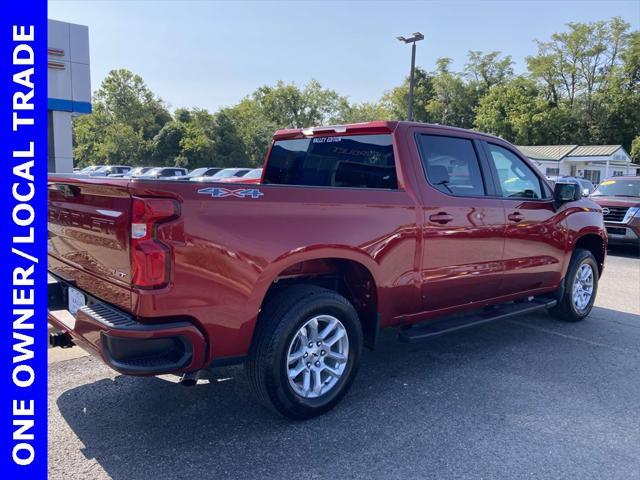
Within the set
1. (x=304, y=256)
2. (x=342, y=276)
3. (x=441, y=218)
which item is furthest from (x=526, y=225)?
(x=304, y=256)

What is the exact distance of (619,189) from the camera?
1257 cm

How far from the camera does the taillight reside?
8.94 ft

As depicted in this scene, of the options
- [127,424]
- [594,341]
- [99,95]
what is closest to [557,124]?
[99,95]

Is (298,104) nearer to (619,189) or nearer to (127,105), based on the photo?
(127,105)

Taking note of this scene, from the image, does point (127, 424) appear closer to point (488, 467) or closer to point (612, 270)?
point (488, 467)

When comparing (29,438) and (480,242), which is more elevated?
(480,242)

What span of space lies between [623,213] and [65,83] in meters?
15.1

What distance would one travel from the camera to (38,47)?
Answer: 6.72 ft

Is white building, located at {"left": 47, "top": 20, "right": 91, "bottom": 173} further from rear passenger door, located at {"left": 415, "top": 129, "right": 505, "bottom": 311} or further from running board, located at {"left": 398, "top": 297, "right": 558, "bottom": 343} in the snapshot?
running board, located at {"left": 398, "top": 297, "right": 558, "bottom": 343}

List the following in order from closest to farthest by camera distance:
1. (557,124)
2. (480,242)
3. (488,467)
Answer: (488,467), (480,242), (557,124)

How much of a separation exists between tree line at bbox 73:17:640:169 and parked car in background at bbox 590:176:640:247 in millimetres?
41459

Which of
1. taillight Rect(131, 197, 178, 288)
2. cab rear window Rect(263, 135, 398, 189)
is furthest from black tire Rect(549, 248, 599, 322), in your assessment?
taillight Rect(131, 197, 178, 288)

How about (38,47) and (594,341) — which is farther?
(594,341)

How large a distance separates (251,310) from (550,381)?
2.64 metres
